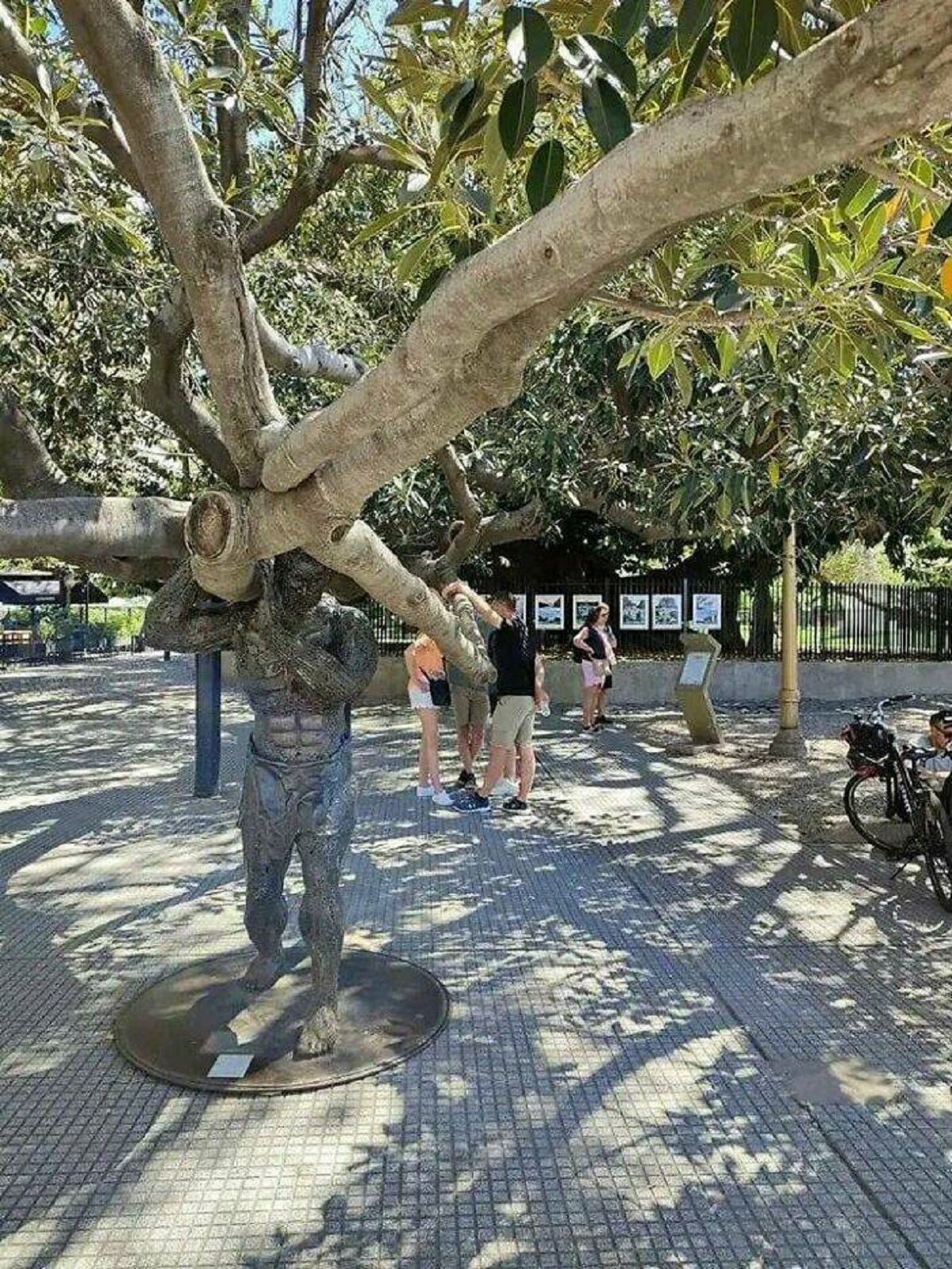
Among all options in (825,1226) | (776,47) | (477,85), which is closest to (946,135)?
(776,47)

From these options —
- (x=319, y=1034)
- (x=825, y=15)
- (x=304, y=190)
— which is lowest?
(x=319, y=1034)

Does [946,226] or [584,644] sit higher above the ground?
[946,226]

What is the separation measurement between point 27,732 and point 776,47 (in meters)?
13.1

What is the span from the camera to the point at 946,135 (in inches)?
143

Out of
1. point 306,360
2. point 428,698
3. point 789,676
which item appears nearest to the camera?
point 306,360

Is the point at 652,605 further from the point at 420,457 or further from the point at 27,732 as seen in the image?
the point at 420,457

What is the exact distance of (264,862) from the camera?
4.19 m

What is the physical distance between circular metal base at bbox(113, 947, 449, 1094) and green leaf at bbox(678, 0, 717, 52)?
3538 mm

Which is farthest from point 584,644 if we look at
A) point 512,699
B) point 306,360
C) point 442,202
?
point 442,202

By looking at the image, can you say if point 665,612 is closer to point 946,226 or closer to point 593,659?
point 593,659

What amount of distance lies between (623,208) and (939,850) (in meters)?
5.22

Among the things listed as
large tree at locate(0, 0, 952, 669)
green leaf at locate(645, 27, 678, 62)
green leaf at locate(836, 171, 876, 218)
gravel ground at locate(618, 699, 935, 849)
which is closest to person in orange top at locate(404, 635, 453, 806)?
gravel ground at locate(618, 699, 935, 849)

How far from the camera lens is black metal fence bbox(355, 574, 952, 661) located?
18156 millimetres

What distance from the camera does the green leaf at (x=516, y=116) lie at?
2.11 m
